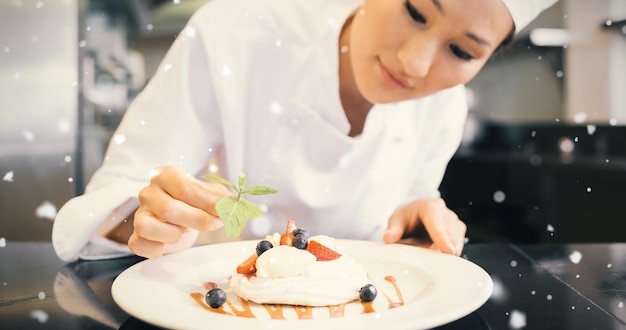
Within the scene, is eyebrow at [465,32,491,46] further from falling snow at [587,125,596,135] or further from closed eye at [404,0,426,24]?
falling snow at [587,125,596,135]

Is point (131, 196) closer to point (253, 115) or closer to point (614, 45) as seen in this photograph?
point (253, 115)

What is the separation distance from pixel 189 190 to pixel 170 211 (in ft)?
0.17

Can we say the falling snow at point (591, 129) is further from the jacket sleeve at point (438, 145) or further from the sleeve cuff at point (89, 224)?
the sleeve cuff at point (89, 224)

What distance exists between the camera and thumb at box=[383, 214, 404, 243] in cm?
117

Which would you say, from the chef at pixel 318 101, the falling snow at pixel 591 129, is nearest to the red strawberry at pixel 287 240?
the chef at pixel 318 101

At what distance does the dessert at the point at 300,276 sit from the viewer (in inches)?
32.9

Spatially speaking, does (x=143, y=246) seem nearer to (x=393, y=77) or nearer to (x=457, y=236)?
(x=457, y=236)

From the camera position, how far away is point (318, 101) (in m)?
1.60

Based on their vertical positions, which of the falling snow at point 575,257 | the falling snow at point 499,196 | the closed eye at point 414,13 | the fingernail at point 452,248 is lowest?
the falling snow at point 499,196

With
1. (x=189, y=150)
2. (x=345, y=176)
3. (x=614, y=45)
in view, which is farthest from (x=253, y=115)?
(x=614, y=45)

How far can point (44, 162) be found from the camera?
1.94 metres

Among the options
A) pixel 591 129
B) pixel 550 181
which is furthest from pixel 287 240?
pixel 591 129

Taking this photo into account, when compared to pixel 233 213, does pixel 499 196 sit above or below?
Answer: below

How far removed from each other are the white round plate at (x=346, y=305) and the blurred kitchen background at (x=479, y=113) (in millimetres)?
905
